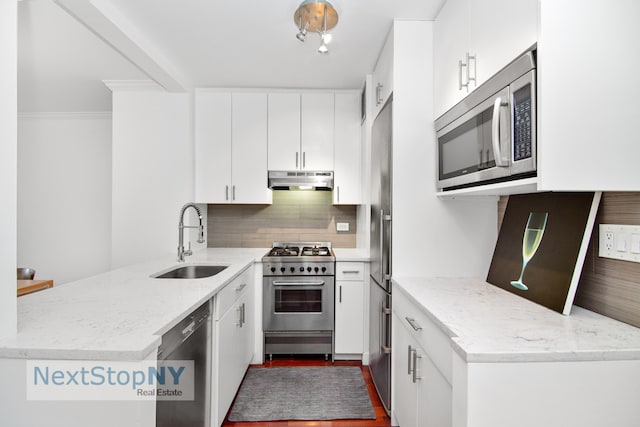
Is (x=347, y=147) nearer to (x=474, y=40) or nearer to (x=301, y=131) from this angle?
(x=301, y=131)

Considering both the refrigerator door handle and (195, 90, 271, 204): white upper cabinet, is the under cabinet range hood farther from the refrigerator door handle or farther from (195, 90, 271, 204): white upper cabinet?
the refrigerator door handle

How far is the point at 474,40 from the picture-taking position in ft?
4.83

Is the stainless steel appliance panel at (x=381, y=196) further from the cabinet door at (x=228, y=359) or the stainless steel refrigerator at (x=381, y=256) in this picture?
the cabinet door at (x=228, y=359)

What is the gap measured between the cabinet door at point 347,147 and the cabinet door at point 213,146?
1.03 metres

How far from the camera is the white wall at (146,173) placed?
2.94 m

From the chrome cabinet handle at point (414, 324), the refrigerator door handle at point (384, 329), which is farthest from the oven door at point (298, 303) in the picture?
the chrome cabinet handle at point (414, 324)

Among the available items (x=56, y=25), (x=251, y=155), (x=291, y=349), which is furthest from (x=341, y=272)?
(x=56, y=25)

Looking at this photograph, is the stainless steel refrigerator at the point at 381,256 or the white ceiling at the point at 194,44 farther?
the stainless steel refrigerator at the point at 381,256

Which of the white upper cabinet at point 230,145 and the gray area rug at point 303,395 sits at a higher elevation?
the white upper cabinet at point 230,145

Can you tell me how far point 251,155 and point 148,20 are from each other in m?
1.34

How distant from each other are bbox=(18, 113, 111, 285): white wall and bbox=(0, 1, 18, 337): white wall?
3244 mm

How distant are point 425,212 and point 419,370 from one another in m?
0.89

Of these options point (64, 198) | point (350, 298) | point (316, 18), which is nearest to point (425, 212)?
point (350, 298)

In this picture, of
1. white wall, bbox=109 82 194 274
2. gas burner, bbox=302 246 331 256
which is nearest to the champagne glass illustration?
gas burner, bbox=302 246 331 256
